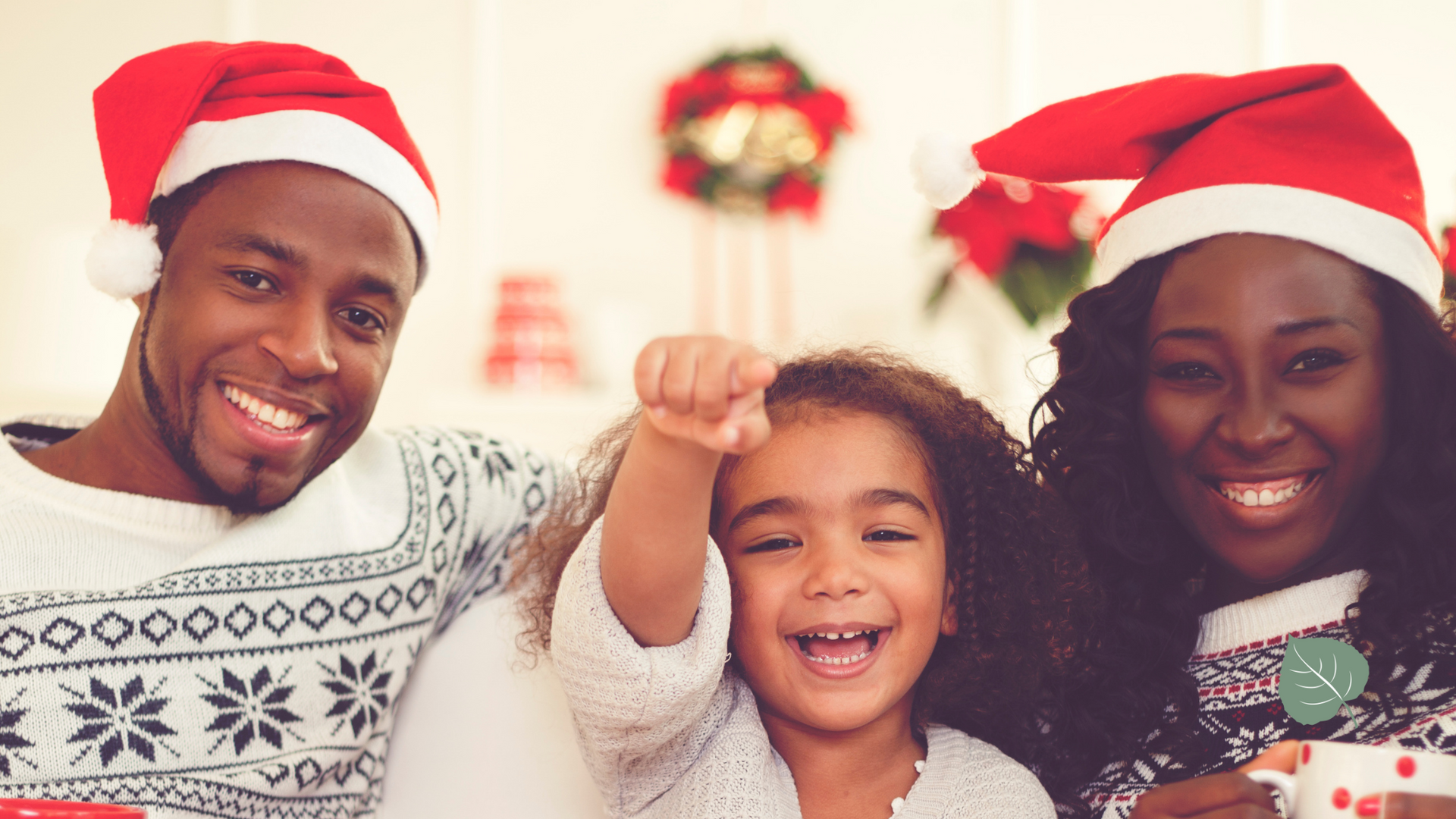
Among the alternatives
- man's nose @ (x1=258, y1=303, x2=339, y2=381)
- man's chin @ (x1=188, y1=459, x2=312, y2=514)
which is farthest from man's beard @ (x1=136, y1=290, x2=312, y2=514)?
man's nose @ (x1=258, y1=303, x2=339, y2=381)

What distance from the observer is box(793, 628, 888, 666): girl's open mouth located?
1061 millimetres

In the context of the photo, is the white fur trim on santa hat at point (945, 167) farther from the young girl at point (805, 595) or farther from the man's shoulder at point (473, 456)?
the man's shoulder at point (473, 456)

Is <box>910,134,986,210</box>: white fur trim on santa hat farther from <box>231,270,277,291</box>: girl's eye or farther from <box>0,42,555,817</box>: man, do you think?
<box>231,270,277,291</box>: girl's eye

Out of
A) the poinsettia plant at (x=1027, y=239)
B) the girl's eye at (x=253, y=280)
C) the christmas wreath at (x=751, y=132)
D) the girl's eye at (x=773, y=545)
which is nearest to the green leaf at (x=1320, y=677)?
the girl's eye at (x=773, y=545)

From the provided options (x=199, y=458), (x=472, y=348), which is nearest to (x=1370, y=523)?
(x=199, y=458)

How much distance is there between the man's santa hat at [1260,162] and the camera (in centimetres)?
106

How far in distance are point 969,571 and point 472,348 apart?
3.03 metres

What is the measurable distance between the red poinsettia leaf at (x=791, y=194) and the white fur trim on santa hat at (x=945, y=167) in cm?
257

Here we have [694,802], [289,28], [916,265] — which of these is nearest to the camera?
[694,802]

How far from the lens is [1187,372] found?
111 cm

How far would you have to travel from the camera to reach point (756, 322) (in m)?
4.07

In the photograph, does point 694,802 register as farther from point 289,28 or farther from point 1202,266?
point 289,28

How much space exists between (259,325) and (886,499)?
0.73 meters

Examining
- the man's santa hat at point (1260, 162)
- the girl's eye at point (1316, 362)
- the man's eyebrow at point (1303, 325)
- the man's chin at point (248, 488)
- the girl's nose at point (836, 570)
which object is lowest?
the girl's nose at point (836, 570)
